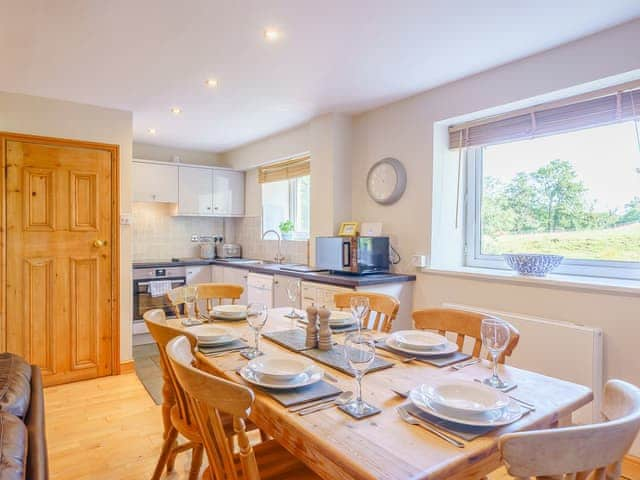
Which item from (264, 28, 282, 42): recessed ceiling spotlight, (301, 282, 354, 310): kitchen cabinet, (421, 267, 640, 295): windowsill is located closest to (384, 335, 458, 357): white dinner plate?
(421, 267, 640, 295): windowsill

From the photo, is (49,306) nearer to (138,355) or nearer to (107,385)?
(107,385)

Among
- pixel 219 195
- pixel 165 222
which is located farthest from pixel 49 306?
pixel 219 195

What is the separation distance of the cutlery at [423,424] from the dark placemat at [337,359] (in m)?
0.28

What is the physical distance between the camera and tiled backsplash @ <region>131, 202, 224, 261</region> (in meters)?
4.94

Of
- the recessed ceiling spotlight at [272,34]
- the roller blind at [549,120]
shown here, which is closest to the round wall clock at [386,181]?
the roller blind at [549,120]

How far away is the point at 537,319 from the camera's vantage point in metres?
2.37

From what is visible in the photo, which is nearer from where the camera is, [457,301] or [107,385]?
[457,301]

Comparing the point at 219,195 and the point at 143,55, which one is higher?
the point at 143,55

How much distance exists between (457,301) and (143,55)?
258 centimetres

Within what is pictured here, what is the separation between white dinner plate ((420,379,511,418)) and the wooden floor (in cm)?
120

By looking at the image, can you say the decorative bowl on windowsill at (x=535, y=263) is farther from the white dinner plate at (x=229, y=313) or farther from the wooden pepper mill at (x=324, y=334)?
the white dinner plate at (x=229, y=313)

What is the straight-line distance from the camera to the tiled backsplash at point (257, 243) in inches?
178

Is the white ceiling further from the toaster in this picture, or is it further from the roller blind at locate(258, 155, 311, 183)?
the toaster

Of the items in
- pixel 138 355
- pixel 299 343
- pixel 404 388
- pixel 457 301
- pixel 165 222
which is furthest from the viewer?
pixel 165 222
